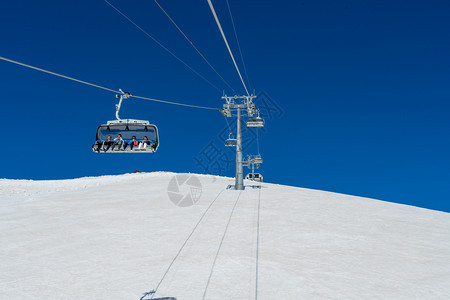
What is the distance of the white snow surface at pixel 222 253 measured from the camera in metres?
6.38

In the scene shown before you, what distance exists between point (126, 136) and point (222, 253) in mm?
7966

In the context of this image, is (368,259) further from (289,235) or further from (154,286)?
(154,286)

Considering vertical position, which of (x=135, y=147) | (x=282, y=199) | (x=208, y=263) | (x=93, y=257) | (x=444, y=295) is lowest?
(x=93, y=257)

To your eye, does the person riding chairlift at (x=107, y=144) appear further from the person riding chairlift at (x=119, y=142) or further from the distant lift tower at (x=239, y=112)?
the distant lift tower at (x=239, y=112)

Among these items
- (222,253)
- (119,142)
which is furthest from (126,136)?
(222,253)

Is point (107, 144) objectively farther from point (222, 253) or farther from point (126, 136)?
point (222, 253)

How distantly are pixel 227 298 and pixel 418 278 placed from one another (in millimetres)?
5043

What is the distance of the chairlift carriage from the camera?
13164 millimetres

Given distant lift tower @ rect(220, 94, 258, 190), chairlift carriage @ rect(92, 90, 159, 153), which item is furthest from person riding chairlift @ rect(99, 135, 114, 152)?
distant lift tower @ rect(220, 94, 258, 190)

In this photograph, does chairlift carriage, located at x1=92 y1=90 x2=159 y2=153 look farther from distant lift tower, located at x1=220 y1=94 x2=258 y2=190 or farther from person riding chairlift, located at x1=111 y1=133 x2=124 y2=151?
distant lift tower, located at x1=220 y1=94 x2=258 y2=190

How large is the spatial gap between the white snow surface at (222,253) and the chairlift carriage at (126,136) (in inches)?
131

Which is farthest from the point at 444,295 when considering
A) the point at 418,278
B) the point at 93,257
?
the point at 93,257

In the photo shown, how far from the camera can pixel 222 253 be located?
848 centimetres

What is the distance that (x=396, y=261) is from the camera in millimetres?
8258
